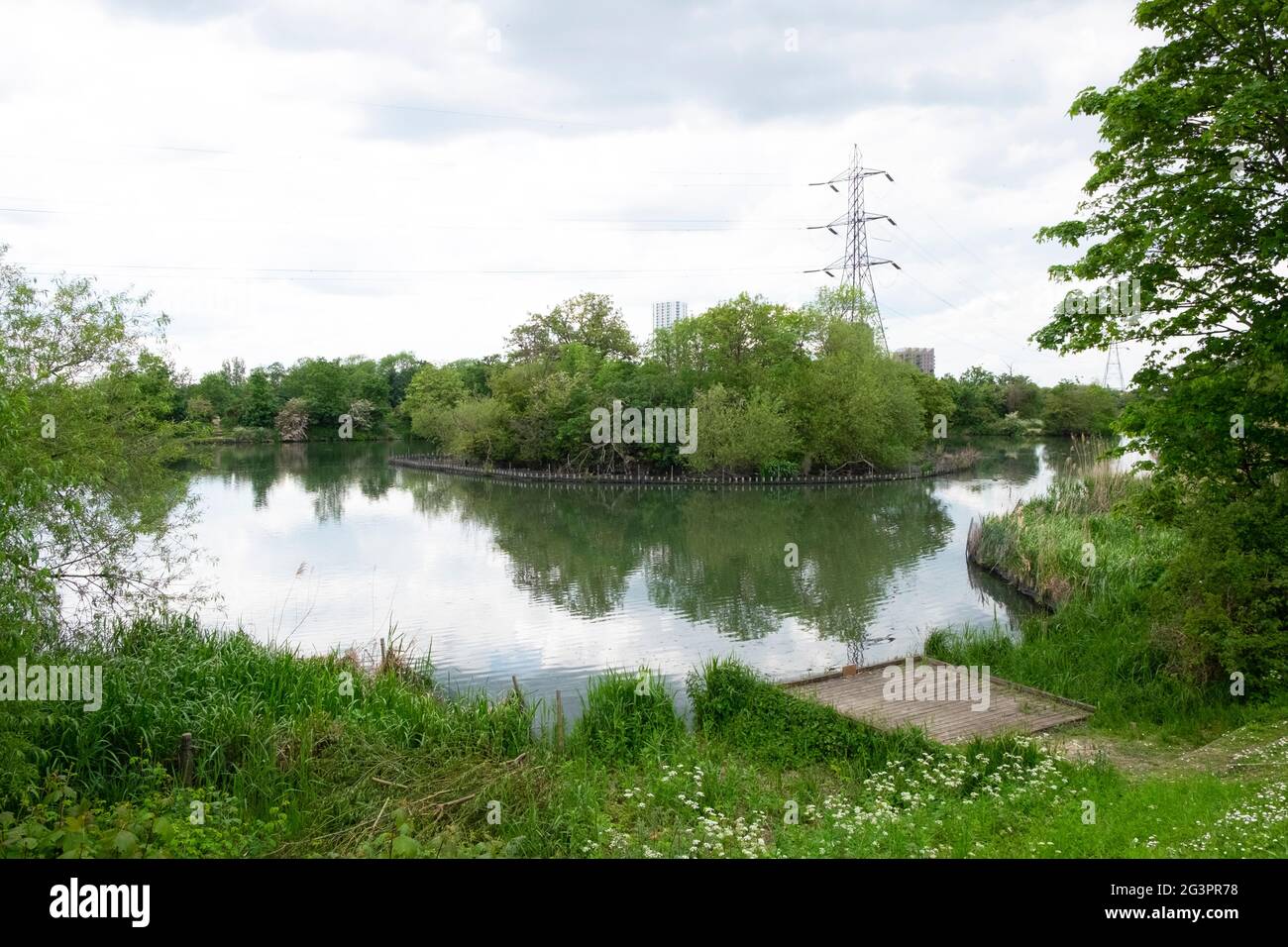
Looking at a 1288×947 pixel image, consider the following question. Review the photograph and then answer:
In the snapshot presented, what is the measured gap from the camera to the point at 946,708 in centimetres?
1061

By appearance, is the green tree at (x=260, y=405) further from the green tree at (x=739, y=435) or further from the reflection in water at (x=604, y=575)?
the green tree at (x=739, y=435)

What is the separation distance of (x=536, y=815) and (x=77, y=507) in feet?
24.1

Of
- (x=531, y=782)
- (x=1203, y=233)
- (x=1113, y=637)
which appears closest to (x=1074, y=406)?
(x=1113, y=637)

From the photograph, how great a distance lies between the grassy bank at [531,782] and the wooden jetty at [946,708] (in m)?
0.63

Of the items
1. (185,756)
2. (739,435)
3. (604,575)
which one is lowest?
(604,575)

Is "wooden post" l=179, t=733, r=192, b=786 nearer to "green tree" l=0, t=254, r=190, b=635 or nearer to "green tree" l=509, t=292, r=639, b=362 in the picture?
"green tree" l=0, t=254, r=190, b=635

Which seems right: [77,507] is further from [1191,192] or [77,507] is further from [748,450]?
[748,450]

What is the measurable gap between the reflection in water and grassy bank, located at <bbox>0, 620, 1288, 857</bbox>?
332cm

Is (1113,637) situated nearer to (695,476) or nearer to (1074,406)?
(695,476)

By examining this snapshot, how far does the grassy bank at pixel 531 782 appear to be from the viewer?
600 centimetres

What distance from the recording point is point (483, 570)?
911 inches

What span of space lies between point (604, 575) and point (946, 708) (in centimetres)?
1285
